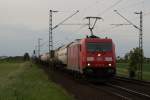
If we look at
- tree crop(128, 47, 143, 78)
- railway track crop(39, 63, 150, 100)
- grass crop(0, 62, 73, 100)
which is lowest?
railway track crop(39, 63, 150, 100)

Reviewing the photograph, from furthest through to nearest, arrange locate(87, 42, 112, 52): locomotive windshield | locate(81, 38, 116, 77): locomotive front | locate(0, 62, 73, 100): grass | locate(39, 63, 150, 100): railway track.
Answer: locate(87, 42, 112, 52): locomotive windshield, locate(81, 38, 116, 77): locomotive front, locate(39, 63, 150, 100): railway track, locate(0, 62, 73, 100): grass

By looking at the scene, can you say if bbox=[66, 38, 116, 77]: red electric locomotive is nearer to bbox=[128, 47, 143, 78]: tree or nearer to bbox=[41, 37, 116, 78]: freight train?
bbox=[41, 37, 116, 78]: freight train

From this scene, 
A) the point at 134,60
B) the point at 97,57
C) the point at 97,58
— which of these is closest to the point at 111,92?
Answer: the point at 97,58

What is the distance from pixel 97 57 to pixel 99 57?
15cm

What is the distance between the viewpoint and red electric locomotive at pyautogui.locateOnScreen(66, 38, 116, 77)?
33.7 metres

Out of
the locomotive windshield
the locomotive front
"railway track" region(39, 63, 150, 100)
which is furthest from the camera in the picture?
the locomotive windshield

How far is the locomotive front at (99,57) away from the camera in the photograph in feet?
110

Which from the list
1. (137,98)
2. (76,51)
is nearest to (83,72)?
(76,51)

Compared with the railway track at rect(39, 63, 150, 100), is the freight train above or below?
above

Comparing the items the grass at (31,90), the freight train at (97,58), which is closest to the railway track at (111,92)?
the grass at (31,90)

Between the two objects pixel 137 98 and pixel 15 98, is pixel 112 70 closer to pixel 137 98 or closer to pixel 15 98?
pixel 137 98

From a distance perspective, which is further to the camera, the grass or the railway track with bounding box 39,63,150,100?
the railway track with bounding box 39,63,150,100

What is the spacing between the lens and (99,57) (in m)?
34.2

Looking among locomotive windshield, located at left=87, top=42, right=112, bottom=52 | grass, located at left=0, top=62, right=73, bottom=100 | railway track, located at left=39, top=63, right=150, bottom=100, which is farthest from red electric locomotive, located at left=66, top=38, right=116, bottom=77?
grass, located at left=0, top=62, right=73, bottom=100
